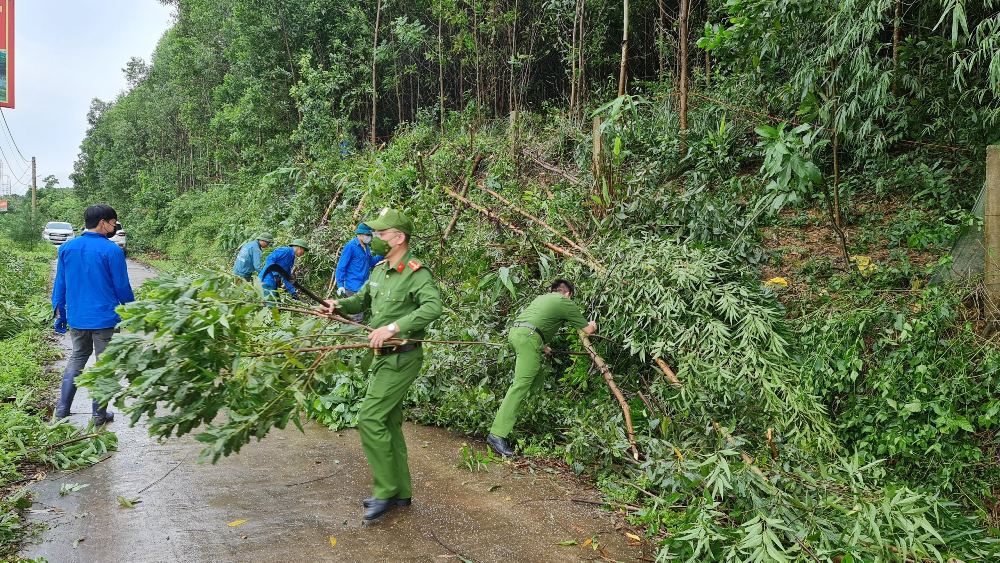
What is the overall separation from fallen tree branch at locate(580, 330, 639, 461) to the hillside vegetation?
0.10 m

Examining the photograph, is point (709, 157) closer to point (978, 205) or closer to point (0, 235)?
point (978, 205)

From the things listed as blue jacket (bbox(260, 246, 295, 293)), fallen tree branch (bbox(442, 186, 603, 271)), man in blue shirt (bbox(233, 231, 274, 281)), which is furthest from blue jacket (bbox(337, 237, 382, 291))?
fallen tree branch (bbox(442, 186, 603, 271))

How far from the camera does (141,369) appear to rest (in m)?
3.09

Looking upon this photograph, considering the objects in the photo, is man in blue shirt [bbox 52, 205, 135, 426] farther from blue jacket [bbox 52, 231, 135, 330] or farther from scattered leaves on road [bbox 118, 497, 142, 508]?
scattered leaves on road [bbox 118, 497, 142, 508]

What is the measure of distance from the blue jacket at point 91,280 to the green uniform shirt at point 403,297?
2303 mm

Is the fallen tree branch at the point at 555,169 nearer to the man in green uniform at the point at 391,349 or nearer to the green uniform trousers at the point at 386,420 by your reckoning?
the man in green uniform at the point at 391,349

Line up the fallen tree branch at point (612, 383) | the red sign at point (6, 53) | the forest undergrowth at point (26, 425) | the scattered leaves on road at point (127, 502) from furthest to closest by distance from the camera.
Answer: the red sign at point (6, 53) < the fallen tree branch at point (612, 383) < the scattered leaves on road at point (127, 502) < the forest undergrowth at point (26, 425)

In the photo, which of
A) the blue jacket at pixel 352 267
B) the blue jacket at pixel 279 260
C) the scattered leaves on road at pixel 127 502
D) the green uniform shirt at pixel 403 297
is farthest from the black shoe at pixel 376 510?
the blue jacket at pixel 279 260

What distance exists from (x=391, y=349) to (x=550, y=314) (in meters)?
1.60

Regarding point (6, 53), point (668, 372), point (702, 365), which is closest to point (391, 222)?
point (668, 372)

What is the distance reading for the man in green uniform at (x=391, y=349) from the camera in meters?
3.67

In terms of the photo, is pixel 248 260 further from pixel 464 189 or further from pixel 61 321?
pixel 464 189

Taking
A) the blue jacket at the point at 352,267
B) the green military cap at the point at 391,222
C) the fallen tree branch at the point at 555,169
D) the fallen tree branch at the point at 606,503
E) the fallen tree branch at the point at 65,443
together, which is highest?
the fallen tree branch at the point at 555,169

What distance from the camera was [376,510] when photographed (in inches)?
143
